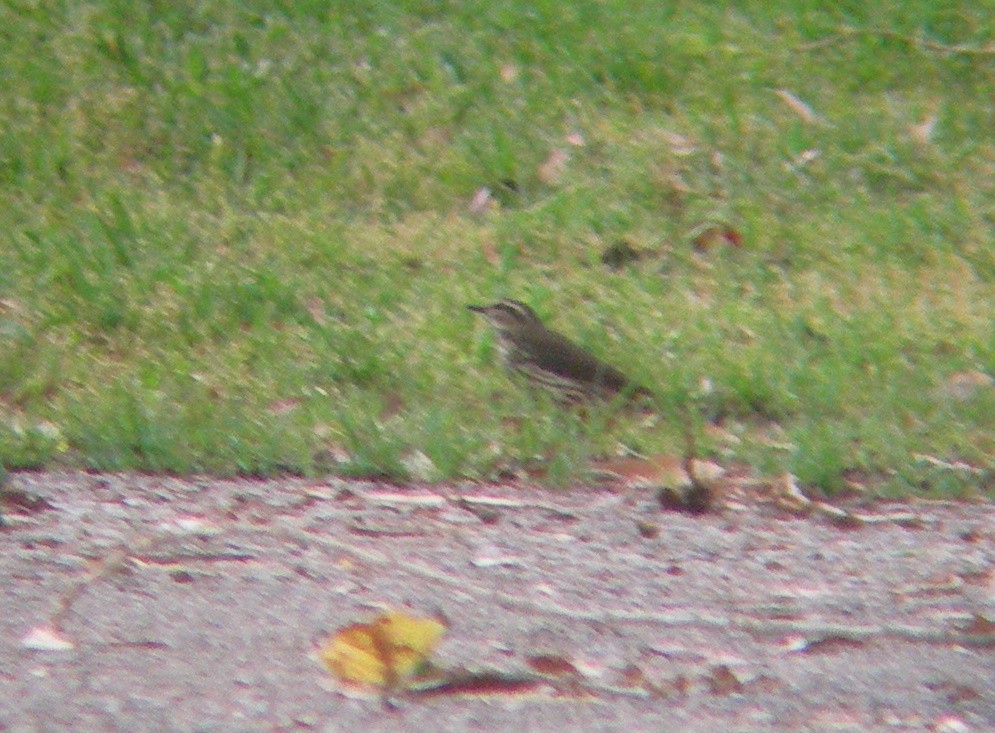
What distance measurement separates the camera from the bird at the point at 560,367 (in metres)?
7.32

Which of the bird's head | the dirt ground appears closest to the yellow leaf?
the dirt ground

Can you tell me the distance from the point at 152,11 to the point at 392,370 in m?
4.28

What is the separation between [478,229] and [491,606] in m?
5.02

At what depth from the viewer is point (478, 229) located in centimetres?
934

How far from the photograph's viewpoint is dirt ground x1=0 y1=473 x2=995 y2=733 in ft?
12.2

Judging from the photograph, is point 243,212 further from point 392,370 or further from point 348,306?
point 392,370

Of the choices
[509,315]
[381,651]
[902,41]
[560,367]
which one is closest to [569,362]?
[560,367]

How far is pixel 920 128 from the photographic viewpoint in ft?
34.0

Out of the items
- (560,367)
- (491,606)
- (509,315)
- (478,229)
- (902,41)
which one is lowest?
(491,606)

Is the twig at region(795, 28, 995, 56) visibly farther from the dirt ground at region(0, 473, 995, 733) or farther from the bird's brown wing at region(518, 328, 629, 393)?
the dirt ground at region(0, 473, 995, 733)

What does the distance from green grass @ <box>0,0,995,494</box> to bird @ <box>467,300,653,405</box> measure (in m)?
0.13

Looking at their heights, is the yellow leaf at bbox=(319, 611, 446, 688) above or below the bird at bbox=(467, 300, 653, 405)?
below

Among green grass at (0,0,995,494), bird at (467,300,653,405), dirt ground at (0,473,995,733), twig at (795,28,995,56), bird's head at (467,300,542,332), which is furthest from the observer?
twig at (795,28,995,56)

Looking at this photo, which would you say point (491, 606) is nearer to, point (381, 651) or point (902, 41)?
point (381, 651)
